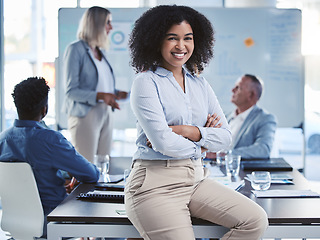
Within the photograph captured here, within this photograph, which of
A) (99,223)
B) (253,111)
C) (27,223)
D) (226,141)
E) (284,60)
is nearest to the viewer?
(99,223)

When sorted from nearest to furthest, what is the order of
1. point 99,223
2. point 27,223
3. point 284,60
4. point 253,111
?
point 99,223 → point 27,223 → point 253,111 → point 284,60

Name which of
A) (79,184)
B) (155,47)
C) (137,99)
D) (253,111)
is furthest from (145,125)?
(253,111)

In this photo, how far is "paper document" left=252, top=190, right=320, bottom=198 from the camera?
81.5 inches

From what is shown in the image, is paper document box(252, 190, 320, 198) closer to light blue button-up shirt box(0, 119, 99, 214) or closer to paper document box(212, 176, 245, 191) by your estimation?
paper document box(212, 176, 245, 191)

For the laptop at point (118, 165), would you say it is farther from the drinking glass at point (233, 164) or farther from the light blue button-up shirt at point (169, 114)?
the light blue button-up shirt at point (169, 114)

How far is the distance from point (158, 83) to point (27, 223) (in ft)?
3.04

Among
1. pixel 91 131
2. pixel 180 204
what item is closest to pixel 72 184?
pixel 180 204

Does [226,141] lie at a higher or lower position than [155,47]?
lower

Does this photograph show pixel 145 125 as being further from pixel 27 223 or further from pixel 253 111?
pixel 253 111

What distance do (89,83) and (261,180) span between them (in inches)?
89.3

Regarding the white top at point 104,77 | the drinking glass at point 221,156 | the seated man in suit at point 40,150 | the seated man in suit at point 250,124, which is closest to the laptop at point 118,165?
the seated man in suit at point 40,150

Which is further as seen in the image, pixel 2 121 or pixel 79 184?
pixel 2 121

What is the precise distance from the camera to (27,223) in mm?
2305

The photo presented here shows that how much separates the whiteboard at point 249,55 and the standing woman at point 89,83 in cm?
76
